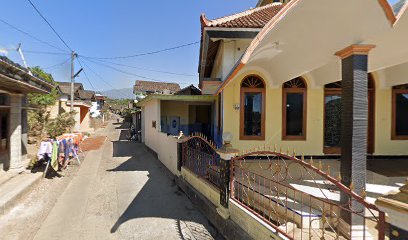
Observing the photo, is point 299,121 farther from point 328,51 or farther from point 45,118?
point 45,118

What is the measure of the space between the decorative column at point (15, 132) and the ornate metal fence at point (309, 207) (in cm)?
758

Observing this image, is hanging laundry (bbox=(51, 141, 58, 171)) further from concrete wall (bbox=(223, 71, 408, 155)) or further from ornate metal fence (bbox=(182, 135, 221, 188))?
concrete wall (bbox=(223, 71, 408, 155))

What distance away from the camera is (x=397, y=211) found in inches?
59.2

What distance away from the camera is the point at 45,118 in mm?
14969

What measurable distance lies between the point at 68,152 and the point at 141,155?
11.1 feet

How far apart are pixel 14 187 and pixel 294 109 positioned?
861 cm

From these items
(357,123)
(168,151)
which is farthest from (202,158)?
(357,123)

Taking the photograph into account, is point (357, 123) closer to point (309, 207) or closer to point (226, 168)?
point (309, 207)

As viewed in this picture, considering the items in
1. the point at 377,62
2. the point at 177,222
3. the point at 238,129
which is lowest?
the point at 177,222

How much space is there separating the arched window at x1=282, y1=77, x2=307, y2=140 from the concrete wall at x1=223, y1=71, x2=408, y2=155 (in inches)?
5.5

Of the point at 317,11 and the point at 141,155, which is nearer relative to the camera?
the point at 317,11

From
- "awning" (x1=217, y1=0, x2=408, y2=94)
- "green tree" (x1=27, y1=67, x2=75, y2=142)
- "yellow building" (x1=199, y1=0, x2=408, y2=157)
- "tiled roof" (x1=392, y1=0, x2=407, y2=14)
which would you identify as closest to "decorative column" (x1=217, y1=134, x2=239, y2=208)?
"awning" (x1=217, y1=0, x2=408, y2=94)

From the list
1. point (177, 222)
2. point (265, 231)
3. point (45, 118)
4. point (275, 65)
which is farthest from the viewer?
point (45, 118)

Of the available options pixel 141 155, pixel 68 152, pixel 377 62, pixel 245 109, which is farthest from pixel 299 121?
pixel 68 152
